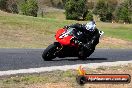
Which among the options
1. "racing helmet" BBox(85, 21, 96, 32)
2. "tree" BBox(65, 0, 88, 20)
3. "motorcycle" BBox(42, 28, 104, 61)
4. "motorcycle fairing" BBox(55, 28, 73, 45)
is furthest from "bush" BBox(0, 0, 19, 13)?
"motorcycle fairing" BBox(55, 28, 73, 45)

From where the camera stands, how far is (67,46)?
15.4 meters

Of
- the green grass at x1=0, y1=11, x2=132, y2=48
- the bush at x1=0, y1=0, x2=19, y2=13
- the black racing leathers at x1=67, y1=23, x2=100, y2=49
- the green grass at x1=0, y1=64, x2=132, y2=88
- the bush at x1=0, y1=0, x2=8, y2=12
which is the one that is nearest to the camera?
the green grass at x1=0, y1=64, x2=132, y2=88

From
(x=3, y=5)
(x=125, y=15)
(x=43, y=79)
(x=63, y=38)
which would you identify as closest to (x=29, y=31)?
(x=63, y=38)

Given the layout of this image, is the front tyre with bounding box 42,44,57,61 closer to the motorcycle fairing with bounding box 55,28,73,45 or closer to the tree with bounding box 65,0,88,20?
the motorcycle fairing with bounding box 55,28,73,45

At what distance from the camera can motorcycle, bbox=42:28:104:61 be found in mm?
15148

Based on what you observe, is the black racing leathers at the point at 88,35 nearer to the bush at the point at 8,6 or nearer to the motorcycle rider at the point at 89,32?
the motorcycle rider at the point at 89,32

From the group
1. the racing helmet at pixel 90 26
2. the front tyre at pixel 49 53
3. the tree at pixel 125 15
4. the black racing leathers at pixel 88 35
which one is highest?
the racing helmet at pixel 90 26

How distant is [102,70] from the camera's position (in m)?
13.4

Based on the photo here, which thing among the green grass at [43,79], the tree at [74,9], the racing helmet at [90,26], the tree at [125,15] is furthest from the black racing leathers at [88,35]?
the tree at [125,15]

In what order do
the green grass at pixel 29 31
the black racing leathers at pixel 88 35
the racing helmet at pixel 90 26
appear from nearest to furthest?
the black racing leathers at pixel 88 35, the racing helmet at pixel 90 26, the green grass at pixel 29 31

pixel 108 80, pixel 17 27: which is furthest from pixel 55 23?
pixel 108 80

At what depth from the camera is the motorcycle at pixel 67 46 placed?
15148mm

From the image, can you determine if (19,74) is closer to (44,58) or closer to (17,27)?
(44,58)

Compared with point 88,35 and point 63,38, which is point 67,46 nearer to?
point 63,38
